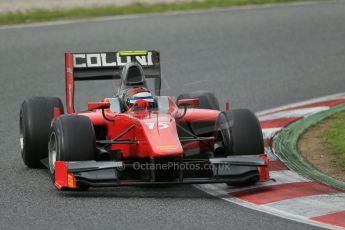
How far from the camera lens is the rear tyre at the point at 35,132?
11.0m

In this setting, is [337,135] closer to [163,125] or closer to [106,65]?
[106,65]

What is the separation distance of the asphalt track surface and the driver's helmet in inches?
39.0

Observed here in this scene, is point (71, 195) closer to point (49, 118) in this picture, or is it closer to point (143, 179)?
point (143, 179)

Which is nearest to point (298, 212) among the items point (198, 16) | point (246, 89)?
point (246, 89)

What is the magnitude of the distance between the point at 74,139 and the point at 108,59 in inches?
85.8

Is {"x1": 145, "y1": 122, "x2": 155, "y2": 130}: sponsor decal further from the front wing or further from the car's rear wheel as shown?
the car's rear wheel

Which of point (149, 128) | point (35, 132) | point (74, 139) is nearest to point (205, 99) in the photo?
point (35, 132)

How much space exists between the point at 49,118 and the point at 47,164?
555 mm

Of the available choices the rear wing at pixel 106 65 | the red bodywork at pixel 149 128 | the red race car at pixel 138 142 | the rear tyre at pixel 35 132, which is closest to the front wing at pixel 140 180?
the red race car at pixel 138 142

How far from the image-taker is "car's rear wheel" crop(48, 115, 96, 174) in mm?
9797

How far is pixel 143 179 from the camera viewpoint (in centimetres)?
977

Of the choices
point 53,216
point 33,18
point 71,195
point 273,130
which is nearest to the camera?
point 53,216

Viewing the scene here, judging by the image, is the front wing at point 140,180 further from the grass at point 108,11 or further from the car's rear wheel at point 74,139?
the grass at point 108,11

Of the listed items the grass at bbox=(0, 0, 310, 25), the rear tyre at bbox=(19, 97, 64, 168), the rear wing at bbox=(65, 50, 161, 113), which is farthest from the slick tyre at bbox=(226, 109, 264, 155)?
the grass at bbox=(0, 0, 310, 25)
